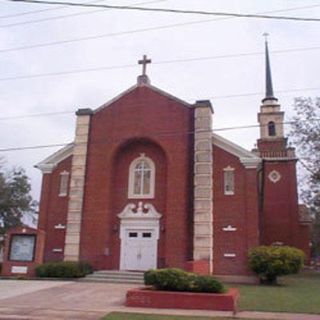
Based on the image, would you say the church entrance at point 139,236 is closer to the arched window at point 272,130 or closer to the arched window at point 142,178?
the arched window at point 142,178

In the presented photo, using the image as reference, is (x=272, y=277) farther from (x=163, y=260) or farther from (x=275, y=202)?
(x=275, y=202)

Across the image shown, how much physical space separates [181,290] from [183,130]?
46.9ft

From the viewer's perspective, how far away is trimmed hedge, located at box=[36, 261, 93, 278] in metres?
23.6

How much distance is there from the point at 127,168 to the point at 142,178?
1166 mm

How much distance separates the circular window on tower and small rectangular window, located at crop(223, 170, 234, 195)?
1724cm

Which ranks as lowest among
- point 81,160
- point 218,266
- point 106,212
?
point 218,266

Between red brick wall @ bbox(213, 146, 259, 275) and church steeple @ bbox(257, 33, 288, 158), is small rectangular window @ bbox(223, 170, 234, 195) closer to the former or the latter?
red brick wall @ bbox(213, 146, 259, 275)

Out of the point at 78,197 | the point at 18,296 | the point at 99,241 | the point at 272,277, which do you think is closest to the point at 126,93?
the point at 78,197

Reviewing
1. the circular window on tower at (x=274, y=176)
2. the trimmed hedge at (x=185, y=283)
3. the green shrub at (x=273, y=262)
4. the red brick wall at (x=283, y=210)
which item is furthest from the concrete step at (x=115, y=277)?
the circular window on tower at (x=274, y=176)

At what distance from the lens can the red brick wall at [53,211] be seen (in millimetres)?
27844

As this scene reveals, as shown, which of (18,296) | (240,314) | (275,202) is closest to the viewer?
(240,314)

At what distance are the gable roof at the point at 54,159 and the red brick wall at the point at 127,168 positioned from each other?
1709 millimetres

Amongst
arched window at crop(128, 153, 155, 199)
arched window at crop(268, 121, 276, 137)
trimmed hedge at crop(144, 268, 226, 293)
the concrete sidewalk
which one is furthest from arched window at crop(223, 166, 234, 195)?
arched window at crop(268, 121, 276, 137)

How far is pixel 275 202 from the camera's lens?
136ft
